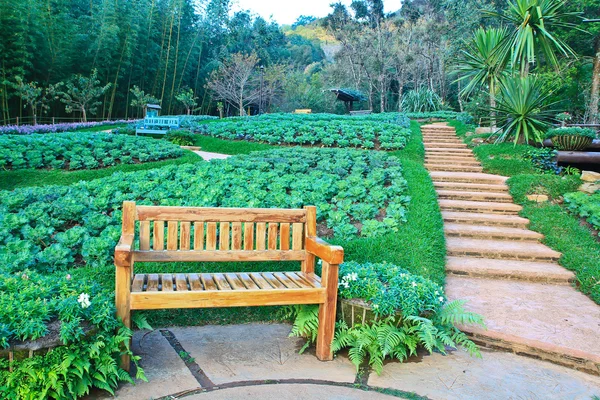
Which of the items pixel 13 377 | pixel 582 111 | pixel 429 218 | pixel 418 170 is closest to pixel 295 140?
pixel 418 170

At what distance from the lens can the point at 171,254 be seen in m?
3.24

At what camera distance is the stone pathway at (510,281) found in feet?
10.7

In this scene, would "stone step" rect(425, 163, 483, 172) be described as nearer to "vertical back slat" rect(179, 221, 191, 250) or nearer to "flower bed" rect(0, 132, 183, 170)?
"flower bed" rect(0, 132, 183, 170)

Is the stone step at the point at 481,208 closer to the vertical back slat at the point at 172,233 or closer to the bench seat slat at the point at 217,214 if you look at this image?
the bench seat slat at the point at 217,214

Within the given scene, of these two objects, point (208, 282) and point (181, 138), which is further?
point (181, 138)

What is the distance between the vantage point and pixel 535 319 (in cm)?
367

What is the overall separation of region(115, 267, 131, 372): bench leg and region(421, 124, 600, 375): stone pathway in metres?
2.45

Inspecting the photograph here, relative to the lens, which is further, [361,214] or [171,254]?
[361,214]

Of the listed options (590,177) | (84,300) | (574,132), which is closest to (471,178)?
(590,177)

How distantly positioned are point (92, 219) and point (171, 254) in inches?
→ 67.9

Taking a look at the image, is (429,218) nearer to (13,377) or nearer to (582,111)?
(13,377)

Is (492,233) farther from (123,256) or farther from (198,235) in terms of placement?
(123,256)

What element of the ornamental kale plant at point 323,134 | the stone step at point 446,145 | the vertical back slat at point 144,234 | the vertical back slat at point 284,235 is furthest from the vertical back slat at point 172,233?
the stone step at point 446,145

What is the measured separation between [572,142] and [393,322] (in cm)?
771
